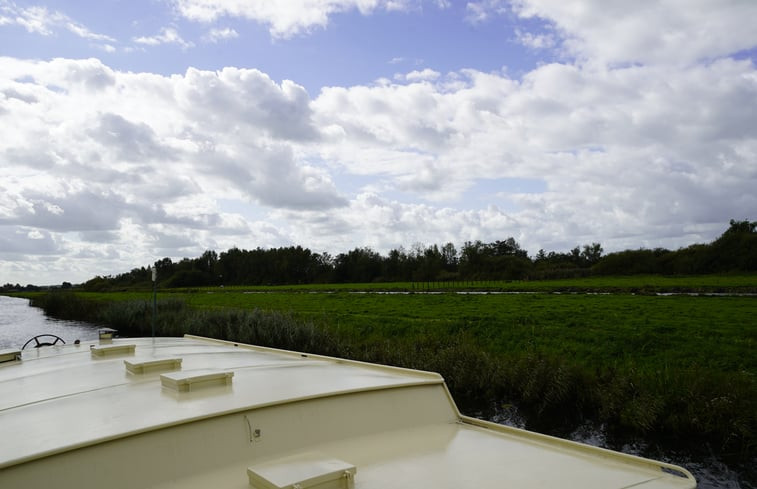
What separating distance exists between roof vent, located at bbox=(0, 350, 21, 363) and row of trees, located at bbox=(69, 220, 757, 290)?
3027 centimetres

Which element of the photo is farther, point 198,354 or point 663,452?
point 663,452

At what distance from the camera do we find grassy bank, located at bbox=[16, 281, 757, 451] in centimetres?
864

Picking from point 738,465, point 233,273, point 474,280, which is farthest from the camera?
point 233,273

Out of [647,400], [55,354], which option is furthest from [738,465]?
[55,354]

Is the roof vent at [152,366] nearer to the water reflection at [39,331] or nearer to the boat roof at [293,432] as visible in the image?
the boat roof at [293,432]

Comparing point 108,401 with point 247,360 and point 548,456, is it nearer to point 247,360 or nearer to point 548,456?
point 247,360

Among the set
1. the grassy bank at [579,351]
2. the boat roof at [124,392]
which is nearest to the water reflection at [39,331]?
the grassy bank at [579,351]

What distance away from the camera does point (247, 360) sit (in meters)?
6.05

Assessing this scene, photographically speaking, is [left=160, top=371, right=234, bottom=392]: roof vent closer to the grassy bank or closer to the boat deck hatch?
the boat deck hatch

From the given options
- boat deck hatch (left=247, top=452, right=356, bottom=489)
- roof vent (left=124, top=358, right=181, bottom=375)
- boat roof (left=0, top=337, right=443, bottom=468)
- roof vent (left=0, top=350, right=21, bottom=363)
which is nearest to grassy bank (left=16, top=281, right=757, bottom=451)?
boat roof (left=0, top=337, right=443, bottom=468)

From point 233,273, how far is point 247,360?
98.5 metres

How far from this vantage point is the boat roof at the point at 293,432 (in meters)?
3.14

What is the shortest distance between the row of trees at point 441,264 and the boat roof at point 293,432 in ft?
110

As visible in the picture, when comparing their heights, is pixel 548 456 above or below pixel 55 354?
below
